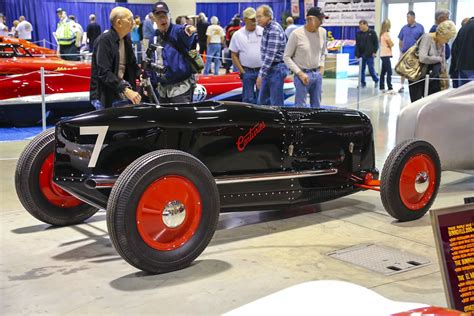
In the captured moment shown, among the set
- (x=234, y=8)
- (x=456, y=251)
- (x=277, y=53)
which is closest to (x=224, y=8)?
(x=234, y=8)

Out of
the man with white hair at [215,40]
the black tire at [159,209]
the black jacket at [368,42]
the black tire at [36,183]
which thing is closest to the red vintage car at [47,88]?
the black tire at [36,183]

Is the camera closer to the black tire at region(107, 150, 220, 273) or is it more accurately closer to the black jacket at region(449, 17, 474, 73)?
the black tire at region(107, 150, 220, 273)

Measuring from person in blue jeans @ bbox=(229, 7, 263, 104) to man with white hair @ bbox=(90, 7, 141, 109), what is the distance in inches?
113

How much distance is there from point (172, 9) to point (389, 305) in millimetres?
24429

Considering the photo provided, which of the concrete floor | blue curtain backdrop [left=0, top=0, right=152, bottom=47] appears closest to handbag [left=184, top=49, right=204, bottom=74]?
the concrete floor

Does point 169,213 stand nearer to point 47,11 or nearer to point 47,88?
point 47,88

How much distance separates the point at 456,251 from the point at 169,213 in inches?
73.5

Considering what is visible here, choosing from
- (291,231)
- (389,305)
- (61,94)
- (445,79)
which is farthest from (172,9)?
(389,305)

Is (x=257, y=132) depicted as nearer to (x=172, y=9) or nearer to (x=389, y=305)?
(x=389, y=305)

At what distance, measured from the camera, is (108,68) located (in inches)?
208

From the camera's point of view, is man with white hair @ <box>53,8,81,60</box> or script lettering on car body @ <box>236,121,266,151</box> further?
man with white hair @ <box>53,8,81,60</box>

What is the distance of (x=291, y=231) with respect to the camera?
4.86 m

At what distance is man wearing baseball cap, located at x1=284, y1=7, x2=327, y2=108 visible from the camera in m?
7.21

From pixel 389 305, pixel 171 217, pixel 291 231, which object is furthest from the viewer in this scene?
pixel 291 231
